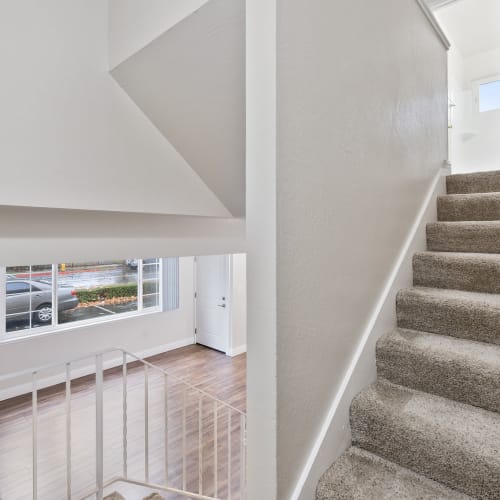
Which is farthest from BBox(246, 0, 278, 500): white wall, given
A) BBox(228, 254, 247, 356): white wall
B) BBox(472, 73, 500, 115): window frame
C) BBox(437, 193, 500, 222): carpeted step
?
BBox(228, 254, 247, 356): white wall

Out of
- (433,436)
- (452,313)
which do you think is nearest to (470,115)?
(452,313)

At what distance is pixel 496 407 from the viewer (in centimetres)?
107

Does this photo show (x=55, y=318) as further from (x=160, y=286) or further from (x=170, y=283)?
(x=170, y=283)

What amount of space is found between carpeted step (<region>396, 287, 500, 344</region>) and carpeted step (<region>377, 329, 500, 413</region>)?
0.04 m

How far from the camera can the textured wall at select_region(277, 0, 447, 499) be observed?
0.91 metres

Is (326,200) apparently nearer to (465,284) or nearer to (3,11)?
(465,284)

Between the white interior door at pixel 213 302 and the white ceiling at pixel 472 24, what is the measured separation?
12.8ft

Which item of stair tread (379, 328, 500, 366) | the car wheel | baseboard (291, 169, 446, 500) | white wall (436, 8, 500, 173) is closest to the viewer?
baseboard (291, 169, 446, 500)

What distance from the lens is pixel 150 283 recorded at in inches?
219

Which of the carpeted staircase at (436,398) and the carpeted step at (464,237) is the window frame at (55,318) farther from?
the carpeted staircase at (436,398)

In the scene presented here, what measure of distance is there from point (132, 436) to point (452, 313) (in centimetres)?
319

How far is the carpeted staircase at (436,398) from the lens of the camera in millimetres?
932

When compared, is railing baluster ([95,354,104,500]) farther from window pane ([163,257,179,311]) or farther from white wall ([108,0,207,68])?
window pane ([163,257,179,311])

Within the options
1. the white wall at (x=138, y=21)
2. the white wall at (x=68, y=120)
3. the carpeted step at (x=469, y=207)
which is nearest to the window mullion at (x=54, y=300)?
the white wall at (x=68, y=120)
